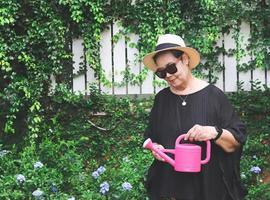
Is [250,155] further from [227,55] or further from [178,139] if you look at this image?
[178,139]

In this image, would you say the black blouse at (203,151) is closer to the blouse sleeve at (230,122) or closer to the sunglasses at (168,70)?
the blouse sleeve at (230,122)

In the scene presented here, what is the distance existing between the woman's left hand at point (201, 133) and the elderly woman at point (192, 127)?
42mm

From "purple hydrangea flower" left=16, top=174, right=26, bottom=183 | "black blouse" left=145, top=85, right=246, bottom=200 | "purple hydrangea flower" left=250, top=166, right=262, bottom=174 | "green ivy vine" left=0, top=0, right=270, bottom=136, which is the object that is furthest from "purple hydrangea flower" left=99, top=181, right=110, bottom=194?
"green ivy vine" left=0, top=0, right=270, bottom=136

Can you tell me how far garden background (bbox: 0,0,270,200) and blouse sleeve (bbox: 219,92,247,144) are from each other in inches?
101

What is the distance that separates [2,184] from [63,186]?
1.65ft

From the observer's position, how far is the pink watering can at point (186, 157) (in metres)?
2.81

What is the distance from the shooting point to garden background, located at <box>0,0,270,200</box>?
5.66 metres

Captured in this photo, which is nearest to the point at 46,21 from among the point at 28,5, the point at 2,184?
the point at 28,5

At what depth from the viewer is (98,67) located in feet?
19.4

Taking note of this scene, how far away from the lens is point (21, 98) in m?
5.75

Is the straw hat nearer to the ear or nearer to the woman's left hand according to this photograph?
the ear

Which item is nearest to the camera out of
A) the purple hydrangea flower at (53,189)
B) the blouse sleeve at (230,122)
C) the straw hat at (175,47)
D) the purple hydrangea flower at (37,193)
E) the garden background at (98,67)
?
the blouse sleeve at (230,122)

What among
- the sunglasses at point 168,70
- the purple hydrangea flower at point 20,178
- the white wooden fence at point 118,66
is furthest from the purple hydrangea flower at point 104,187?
the white wooden fence at point 118,66

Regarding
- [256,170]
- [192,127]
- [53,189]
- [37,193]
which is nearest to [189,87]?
[192,127]
